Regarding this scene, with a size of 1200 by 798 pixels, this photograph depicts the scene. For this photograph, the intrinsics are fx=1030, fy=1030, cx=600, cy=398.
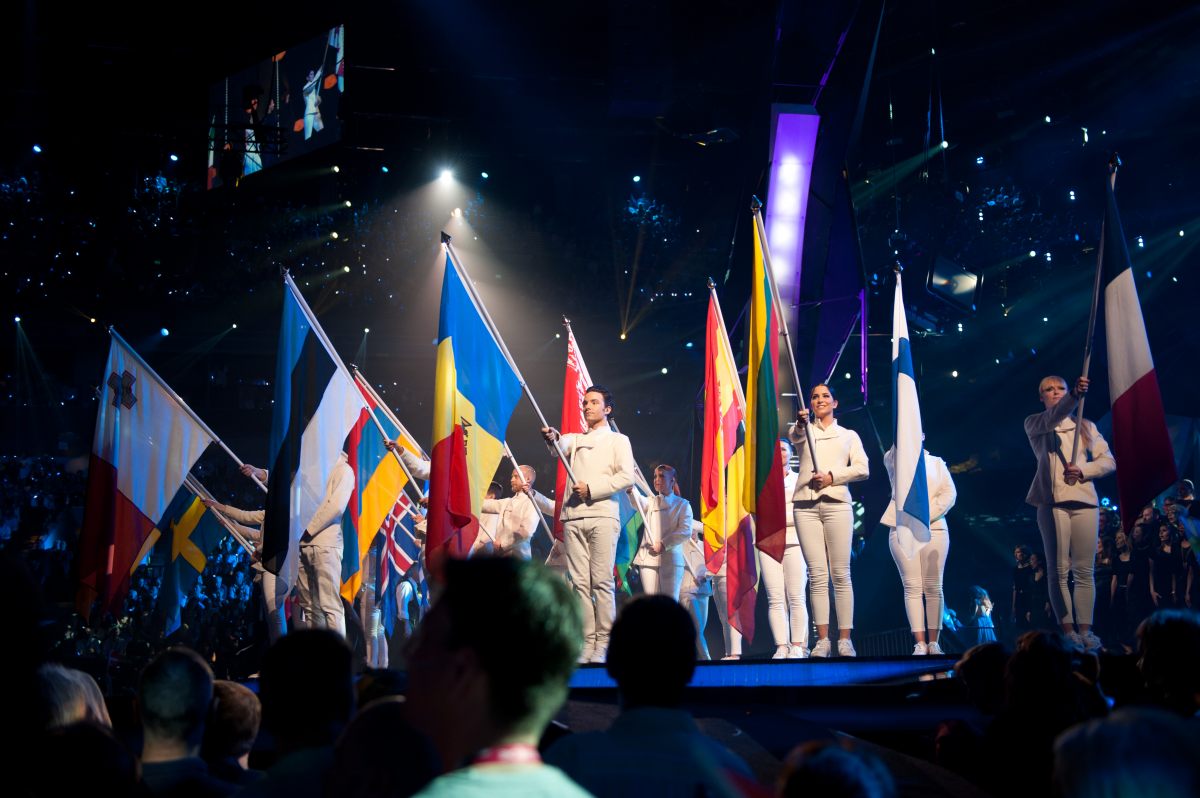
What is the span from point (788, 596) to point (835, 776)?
913cm

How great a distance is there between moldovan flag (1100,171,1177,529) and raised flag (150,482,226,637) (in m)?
10.4

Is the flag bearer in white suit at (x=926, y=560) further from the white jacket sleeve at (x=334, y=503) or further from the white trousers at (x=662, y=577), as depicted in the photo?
the white jacket sleeve at (x=334, y=503)

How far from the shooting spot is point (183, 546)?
1325cm

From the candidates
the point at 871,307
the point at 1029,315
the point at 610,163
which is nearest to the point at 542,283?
the point at 610,163

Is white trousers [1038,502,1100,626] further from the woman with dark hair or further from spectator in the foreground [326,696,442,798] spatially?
spectator in the foreground [326,696,442,798]

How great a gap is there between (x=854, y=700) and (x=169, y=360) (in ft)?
63.4

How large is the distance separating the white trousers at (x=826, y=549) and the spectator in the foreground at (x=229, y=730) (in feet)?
21.2

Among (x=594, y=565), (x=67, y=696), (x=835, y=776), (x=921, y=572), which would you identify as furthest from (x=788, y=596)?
(x=835, y=776)

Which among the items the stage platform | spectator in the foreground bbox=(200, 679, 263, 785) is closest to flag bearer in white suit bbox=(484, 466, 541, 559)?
the stage platform

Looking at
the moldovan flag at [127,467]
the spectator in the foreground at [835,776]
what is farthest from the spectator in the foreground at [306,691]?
the moldovan flag at [127,467]

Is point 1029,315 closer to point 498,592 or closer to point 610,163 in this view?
point 610,163

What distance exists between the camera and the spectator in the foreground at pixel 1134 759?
2.06 m

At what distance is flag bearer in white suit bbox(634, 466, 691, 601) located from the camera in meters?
11.9

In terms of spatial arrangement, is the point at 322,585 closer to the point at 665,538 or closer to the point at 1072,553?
the point at 665,538
